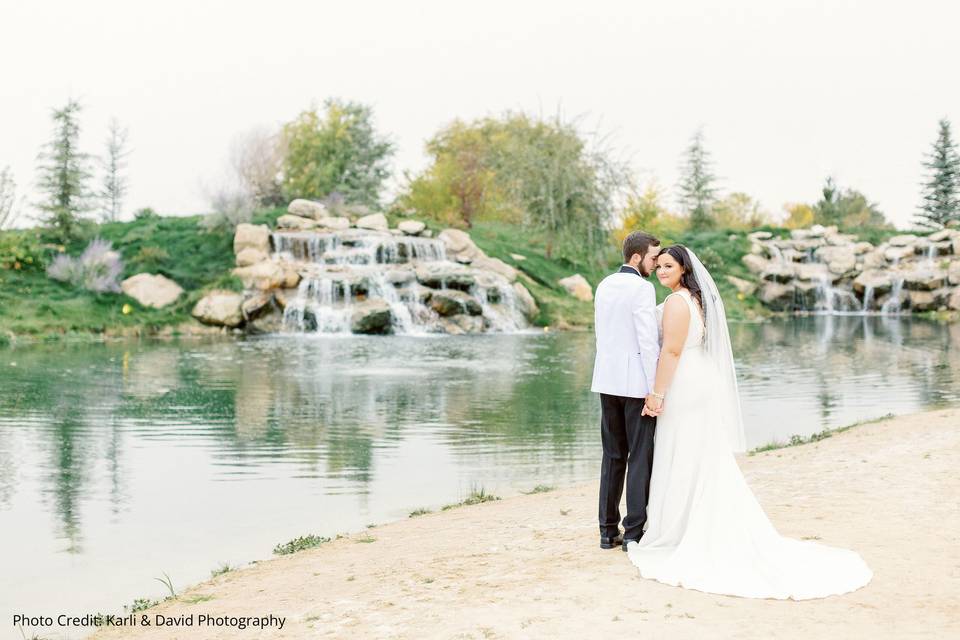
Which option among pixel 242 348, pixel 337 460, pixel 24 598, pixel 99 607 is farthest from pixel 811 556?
pixel 242 348

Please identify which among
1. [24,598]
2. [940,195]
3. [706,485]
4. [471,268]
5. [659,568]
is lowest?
[24,598]

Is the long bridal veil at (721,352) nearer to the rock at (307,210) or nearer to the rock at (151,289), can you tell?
the rock at (151,289)

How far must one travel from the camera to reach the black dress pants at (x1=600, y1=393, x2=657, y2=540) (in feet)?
18.5

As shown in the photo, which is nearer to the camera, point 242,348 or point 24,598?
point 24,598

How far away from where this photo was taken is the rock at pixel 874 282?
4306cm

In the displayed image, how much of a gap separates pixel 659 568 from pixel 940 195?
6201 cm

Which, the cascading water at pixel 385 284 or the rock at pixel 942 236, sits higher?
the rock at pixel 942 236

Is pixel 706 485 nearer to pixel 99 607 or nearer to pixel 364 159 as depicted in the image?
pixel 99 607

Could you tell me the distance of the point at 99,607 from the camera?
5.57 metres

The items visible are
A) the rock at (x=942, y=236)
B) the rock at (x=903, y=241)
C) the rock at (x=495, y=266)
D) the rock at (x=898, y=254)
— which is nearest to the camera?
the rock at (x=495, y=266)

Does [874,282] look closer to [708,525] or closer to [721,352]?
[721,352]

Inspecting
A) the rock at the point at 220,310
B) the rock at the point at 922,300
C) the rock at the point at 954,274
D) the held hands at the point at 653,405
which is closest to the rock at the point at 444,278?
the rock at the point at 220,310

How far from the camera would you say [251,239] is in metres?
35.0

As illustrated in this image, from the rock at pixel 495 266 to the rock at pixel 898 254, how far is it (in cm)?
2041
